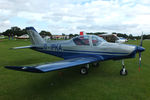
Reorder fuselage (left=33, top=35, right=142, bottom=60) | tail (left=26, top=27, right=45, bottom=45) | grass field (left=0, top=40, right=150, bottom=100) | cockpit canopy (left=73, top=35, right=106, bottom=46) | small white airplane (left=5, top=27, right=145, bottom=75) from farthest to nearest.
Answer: tail (left=26, top=27, right=45, bottom=45), cockpit canopy (left=73, top=35, right=106, bottom=46), fuselage (left=33, top=35, right=142, bottom=60), small white airplane (left=5, top=27, right=145, bottom=75), grass field (left=0, top=40, right=150, bottom=100)

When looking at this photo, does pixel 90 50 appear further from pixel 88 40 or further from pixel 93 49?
pixel 88 40

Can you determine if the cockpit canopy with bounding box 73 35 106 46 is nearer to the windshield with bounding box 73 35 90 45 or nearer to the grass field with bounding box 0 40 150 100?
the windshield with bounding box 73 35 90 45

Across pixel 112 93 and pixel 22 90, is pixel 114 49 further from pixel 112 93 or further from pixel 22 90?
pixel 22 90

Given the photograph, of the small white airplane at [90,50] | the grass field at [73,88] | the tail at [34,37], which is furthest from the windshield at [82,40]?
the tail at [34,37]

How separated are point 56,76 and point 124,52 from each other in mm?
3484

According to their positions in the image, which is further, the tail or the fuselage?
the tail

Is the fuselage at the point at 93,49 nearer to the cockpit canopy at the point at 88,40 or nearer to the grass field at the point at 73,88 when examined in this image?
the cockpit canopy at the point at 88,40

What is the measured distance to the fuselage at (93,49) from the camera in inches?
209

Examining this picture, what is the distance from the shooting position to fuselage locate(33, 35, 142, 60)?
5.30 metres

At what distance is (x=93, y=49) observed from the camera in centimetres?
582

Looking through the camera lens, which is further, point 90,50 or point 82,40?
point 82,40

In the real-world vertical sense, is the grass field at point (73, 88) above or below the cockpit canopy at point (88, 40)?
below

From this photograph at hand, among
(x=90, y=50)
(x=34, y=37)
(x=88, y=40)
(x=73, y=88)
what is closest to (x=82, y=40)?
(x=88, y=40)

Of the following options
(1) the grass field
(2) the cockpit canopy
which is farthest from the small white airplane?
(1) the grass field
